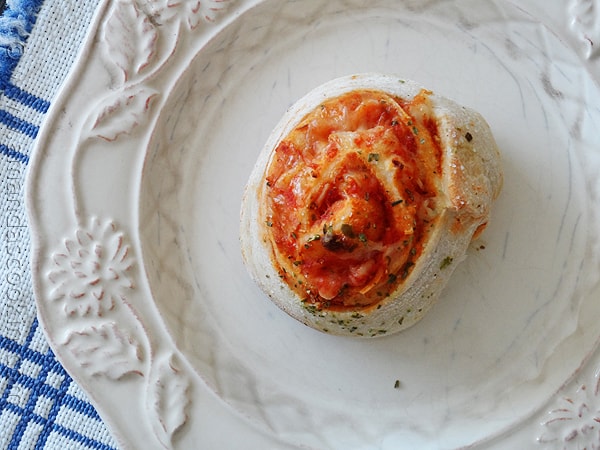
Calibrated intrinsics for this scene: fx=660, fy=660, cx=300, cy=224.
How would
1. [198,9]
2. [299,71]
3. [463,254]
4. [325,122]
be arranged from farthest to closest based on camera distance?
[299,71] < [198,9] < [463,254] < [325,122]

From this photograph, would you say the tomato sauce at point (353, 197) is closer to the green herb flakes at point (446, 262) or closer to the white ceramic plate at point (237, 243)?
the green herb flakes at point (446, 262)

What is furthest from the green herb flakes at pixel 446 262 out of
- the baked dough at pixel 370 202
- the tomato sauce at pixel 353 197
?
the tomato sauce at pixel 353 197

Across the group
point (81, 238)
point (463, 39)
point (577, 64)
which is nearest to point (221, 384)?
point (81, 238)

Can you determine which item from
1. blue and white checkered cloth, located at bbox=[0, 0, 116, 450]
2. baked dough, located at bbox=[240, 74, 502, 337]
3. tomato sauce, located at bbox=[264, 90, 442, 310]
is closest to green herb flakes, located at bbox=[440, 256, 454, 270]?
baked dough, located at bbox=[240, 74, 502, 337]

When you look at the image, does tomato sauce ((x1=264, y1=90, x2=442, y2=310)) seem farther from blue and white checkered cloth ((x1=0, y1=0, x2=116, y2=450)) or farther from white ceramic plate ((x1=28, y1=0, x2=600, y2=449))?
blue and white checkered cloth ((x1=0, y1=0, x2=116, y2=450))

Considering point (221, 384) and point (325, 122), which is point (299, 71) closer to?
point (325, 122)

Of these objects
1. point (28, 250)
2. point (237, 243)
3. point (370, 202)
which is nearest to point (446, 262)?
point (370, 202)

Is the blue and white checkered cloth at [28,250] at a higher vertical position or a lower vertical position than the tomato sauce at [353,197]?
lower
